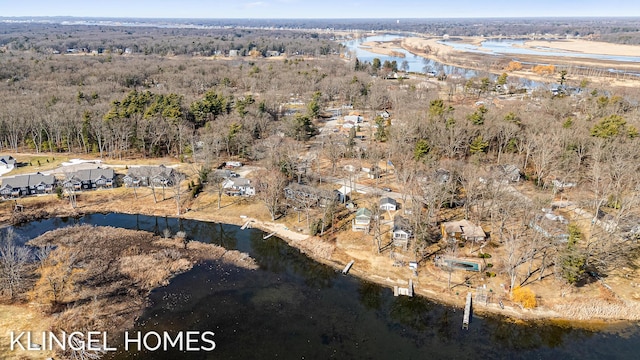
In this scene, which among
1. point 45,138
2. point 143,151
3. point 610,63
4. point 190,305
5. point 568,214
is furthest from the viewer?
point 610,63

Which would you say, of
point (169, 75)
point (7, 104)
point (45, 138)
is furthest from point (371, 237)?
point (169, 75)

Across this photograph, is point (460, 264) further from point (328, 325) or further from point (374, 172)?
point (374, 172)

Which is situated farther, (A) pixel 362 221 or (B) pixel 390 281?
(A) pixel 362 221

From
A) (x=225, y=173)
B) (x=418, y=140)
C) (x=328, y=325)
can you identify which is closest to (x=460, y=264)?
(x=328, y=325)

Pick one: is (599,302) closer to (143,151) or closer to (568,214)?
(568,214)

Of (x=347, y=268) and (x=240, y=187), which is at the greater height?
(x=240, y=187)

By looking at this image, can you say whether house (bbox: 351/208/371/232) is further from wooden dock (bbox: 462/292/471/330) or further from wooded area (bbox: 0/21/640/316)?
wooden dock (bbox: 462/292/471/330)

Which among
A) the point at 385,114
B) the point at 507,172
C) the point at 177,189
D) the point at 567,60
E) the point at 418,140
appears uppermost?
the point at 567,60
